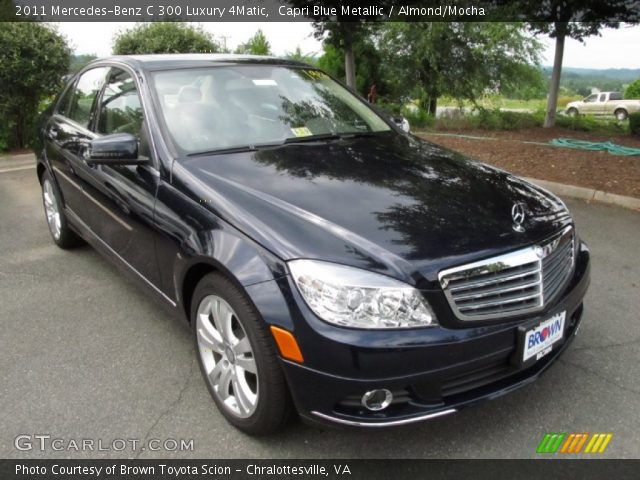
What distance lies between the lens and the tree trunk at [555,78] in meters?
10.2

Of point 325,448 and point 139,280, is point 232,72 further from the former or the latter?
point 325,448

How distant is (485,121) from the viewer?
12.0m

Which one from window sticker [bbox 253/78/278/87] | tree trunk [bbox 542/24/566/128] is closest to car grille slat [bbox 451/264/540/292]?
window sticker [bbox 253/78/278/87]

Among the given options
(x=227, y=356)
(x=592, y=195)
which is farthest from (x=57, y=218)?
(x=592, y=195)

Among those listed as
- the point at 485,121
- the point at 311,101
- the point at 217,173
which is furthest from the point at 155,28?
the point at 217,173

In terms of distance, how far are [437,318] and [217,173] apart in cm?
130

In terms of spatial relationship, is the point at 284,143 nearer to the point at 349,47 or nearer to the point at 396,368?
the point at 396,368

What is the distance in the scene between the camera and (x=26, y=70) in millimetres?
8305

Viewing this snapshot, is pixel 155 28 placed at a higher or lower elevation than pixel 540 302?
higher

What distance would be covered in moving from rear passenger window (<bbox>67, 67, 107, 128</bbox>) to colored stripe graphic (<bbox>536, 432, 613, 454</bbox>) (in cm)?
355

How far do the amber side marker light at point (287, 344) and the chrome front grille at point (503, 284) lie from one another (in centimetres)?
60

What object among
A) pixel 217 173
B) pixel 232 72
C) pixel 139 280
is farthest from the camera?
pixel 232 72

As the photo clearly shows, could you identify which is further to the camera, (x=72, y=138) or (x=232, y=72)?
(x=72, y=138)

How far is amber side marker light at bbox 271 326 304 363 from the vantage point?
6.56ft
